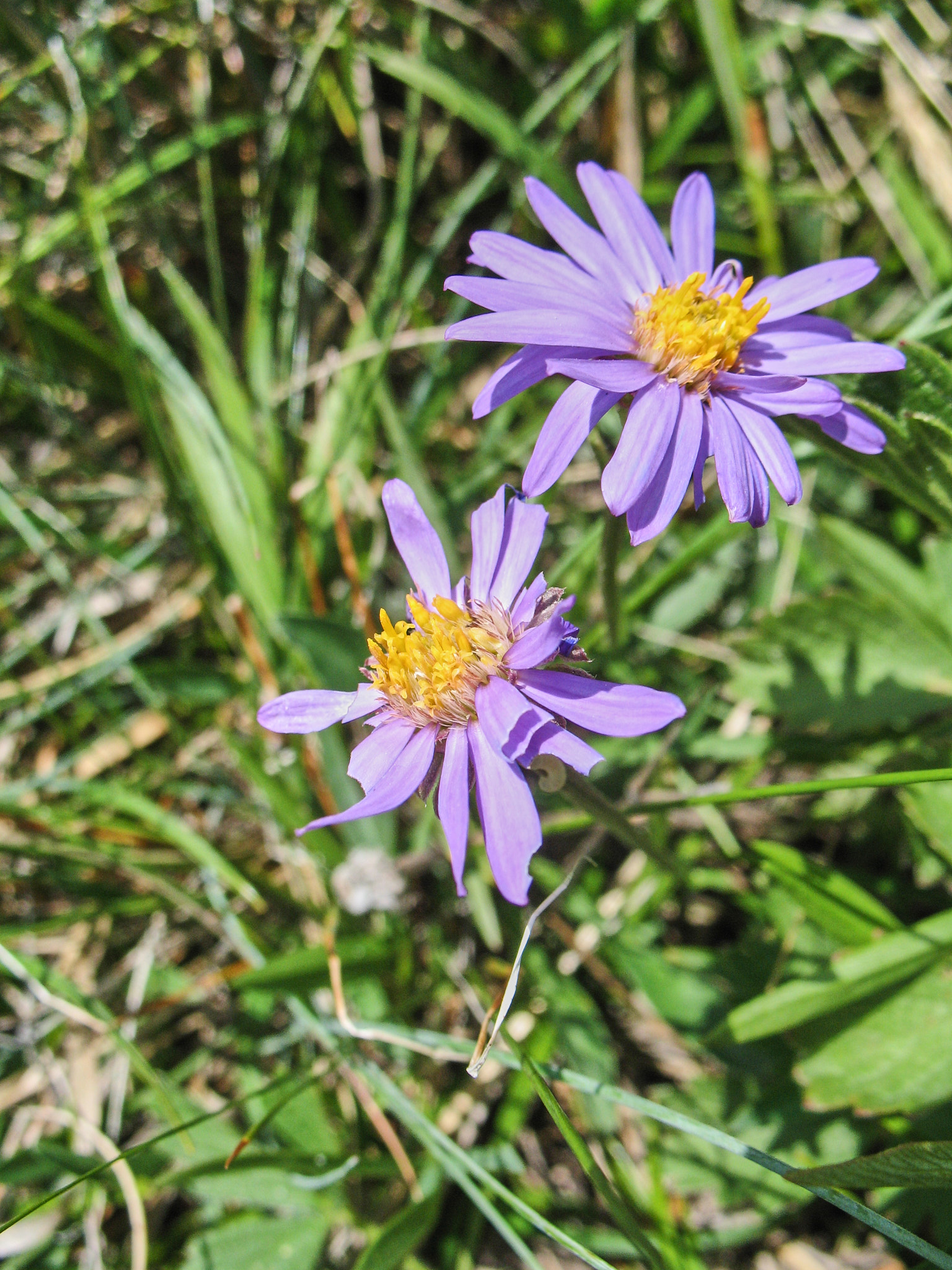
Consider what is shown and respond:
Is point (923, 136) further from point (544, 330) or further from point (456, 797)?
point (456, 797)

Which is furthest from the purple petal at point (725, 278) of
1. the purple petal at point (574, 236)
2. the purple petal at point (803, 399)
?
the purple petal at point (803, 399)

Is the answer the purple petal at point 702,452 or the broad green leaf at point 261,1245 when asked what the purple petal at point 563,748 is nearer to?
the purple petal at point 702,452

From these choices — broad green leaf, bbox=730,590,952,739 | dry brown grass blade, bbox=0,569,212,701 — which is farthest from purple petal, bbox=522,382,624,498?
dry brown grass blade, bbox=0,569,212,701

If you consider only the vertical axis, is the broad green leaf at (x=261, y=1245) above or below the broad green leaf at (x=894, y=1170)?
below

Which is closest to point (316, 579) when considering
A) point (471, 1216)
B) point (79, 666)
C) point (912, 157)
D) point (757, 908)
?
point (79, 666)

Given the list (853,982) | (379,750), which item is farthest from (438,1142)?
(379,750)

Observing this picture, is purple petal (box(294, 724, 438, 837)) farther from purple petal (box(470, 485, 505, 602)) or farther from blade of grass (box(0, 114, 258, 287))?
blade of grass (box(0, 114, 258, 287))
